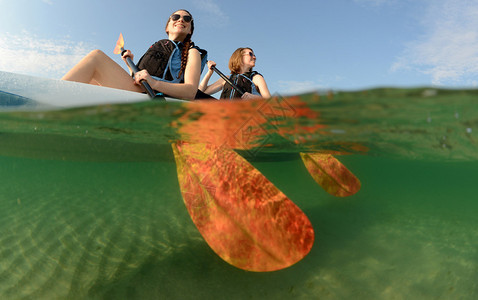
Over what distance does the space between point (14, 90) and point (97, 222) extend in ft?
14.0

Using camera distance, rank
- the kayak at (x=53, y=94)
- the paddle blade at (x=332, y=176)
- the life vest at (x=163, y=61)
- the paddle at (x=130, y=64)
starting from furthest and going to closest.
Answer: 1. the paddle blade at (x=332, y=176)
2. the life vest at (x=163, y=61)
3. the paddle at (x=130, y=64)
4. the kayak at (x=53, y=94)

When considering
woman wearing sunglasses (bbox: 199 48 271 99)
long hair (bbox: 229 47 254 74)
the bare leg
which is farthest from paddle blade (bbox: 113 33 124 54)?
long hair (bbox: 229 47 254 74)

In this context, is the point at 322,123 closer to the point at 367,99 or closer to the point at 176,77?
the point at 367,99

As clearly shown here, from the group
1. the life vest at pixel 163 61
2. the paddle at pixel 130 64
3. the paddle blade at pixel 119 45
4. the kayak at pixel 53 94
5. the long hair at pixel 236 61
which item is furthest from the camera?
the long hair at pixel 236 61

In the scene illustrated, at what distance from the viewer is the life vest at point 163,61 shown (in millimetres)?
3666

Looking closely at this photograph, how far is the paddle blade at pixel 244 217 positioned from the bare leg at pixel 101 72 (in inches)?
66.4

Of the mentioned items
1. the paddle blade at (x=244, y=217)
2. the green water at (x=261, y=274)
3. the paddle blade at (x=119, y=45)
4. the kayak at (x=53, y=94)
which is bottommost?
the green water at (x=261, y=274)

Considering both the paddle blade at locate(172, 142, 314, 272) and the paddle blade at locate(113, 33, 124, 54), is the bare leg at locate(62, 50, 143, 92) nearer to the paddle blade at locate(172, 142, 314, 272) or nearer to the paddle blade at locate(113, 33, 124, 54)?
the paddle blade at locate(113, 33, 124, 54)

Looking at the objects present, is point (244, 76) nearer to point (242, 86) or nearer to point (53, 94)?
point (242, 86)

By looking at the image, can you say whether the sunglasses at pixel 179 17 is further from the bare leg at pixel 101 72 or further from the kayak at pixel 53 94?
the kayak at pixel 53 94

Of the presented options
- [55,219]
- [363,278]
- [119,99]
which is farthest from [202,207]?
[55,219]

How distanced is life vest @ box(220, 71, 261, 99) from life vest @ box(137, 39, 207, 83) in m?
1.91

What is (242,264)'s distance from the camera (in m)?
3.19

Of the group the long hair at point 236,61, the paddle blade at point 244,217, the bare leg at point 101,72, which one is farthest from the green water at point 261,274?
the long hair at point 236,61
